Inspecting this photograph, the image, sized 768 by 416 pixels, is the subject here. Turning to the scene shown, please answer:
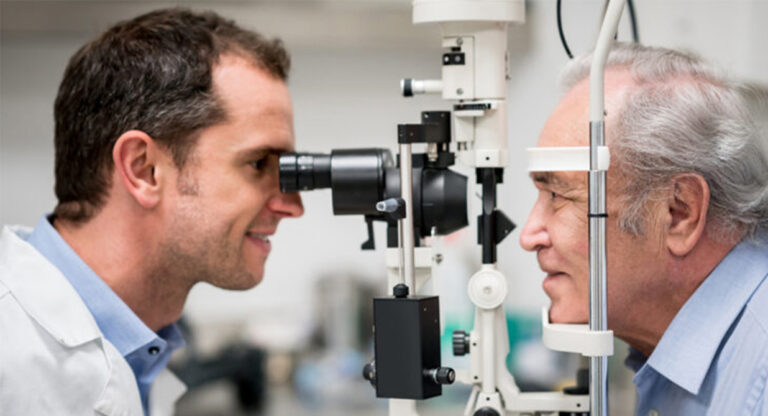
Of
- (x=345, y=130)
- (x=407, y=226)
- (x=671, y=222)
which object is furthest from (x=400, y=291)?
(x=345, y=130)

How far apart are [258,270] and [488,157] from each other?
0.53m

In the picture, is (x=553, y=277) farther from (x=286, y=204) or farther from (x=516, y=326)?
(x=516, y=326)

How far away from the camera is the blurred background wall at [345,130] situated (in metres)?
2.24


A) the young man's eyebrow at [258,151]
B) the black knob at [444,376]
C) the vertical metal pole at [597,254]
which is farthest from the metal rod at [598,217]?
the young man's eyebrow at [258,151]

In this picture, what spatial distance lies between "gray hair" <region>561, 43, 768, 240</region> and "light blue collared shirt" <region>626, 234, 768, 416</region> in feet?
0.19

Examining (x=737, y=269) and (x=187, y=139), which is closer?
(x=737, y=269)

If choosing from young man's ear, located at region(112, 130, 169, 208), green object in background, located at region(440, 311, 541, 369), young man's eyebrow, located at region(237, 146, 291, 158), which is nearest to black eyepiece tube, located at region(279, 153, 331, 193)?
young man's eyebrow, located at region(237, 146, 291, 158)

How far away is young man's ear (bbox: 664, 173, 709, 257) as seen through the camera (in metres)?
1.20

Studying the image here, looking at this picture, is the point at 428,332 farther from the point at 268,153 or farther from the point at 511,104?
the point at 511,104

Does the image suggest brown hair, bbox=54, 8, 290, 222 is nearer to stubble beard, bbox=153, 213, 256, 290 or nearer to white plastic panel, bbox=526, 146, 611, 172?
stubble beard, bbox=153, 213, 256, 290

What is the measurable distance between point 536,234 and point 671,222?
194 mm

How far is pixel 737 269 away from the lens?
1.19 m

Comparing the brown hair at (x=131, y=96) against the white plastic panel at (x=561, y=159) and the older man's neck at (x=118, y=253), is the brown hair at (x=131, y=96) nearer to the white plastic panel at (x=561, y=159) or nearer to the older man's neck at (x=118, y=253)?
the older man's neck at (x=118, y=253)

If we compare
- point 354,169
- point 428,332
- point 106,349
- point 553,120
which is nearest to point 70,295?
point 106,349
